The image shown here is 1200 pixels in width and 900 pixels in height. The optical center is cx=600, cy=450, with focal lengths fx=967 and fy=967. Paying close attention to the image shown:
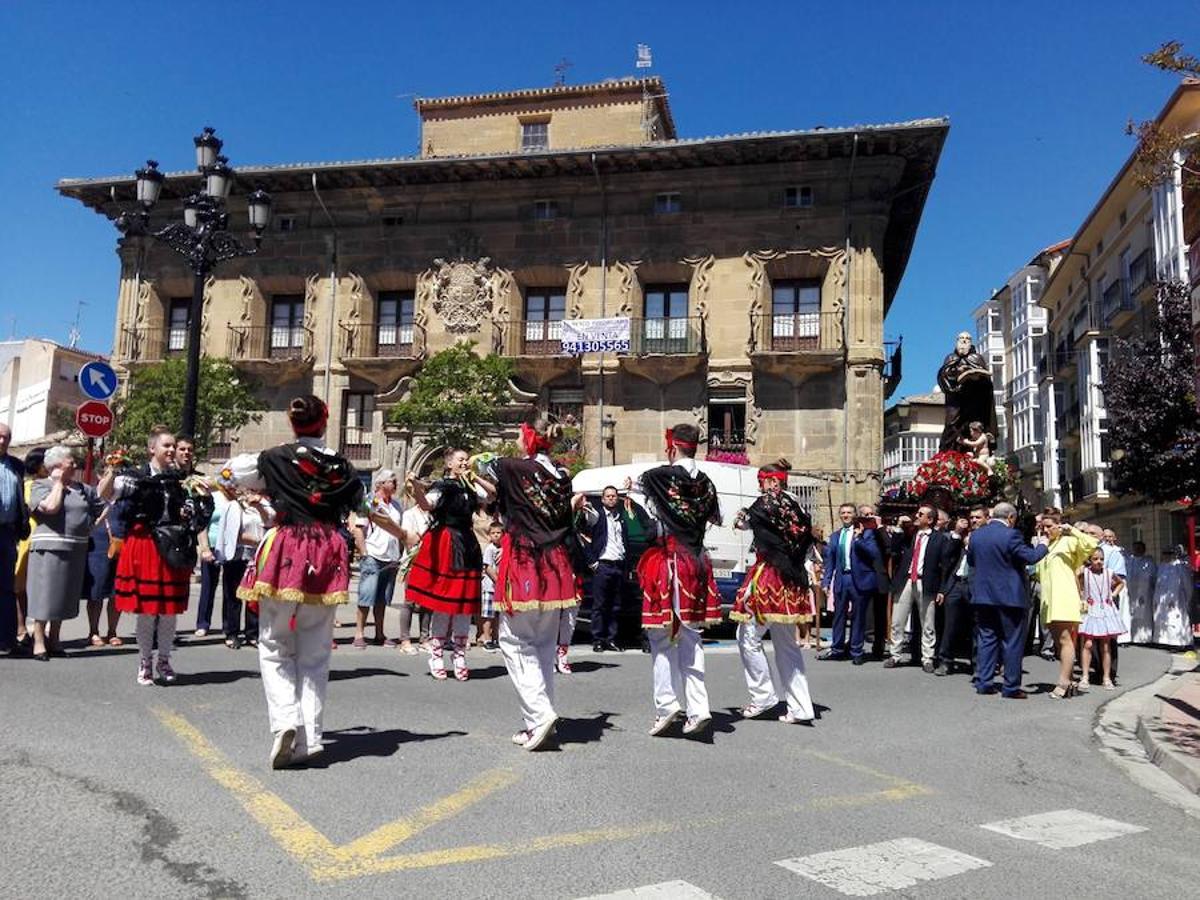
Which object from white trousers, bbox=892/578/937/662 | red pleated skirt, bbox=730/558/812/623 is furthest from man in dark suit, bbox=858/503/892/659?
red pleated skirt, bbox=730/558/812/623

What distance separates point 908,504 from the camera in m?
13.5

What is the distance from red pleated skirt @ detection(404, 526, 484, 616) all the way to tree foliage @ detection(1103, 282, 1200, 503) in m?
16.0

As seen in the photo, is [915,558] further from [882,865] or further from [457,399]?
[457,399]

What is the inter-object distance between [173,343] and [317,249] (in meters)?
6.28

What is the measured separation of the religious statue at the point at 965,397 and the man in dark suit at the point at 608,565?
201 inches

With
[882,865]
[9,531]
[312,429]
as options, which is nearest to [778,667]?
[882,865]

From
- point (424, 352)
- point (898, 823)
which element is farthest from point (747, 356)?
point (898, 823)

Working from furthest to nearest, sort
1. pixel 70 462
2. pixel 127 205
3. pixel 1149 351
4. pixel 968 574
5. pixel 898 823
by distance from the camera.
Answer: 1. pixel 127 205
2. pixel 1149 351
3. pixel 968 574
4. pixel 70 462
5. pixel 898 823

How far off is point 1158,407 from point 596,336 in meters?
14.3

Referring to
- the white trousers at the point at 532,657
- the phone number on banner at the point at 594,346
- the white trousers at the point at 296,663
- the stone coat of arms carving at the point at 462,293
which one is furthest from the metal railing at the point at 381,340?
the white trousers at the point at 296,663

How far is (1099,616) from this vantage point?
1028cm

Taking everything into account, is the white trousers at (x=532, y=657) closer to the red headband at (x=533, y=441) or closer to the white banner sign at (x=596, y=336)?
the red headband at (x=533, y=441)

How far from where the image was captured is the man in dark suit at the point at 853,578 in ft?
37.7

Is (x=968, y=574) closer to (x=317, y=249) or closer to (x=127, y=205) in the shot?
(x=317, y=249)
